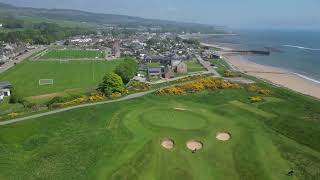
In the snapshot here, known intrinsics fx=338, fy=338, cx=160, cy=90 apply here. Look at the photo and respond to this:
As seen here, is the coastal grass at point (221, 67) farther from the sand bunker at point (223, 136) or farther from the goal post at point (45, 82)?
the sand bunker at point (223, 136)

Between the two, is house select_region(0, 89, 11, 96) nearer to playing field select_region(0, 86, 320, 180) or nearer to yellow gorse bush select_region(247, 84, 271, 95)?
playing field select_region(0, 86, 320, 180)

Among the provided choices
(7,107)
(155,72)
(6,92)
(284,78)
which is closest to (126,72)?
(155,72)

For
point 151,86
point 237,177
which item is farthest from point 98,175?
point 151,86

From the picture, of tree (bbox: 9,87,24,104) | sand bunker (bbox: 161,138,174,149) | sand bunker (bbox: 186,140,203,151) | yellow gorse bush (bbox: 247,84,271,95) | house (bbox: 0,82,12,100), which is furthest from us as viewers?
yellow gorse bush (bbox: 247,84,271,95)

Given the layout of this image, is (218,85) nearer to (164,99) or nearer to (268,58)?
(164,99)

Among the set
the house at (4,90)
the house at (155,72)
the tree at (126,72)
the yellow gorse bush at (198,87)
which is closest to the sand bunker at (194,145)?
the yellow gorse bush at (198,87)

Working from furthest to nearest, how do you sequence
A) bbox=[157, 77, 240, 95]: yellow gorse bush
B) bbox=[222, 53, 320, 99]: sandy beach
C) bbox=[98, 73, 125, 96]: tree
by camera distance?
bbox=[222, 53, 320, 99]: sandy beach → bbox=[157, 77, 240, 95]: yellow gorse bush → bbox=[98, 73, 125, 96]: tree

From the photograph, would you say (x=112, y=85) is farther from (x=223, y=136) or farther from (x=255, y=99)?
(x=223, y=136)

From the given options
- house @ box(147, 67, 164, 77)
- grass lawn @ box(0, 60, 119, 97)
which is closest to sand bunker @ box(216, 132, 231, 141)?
grass lawn @ box(0, 60, 119, 97)
